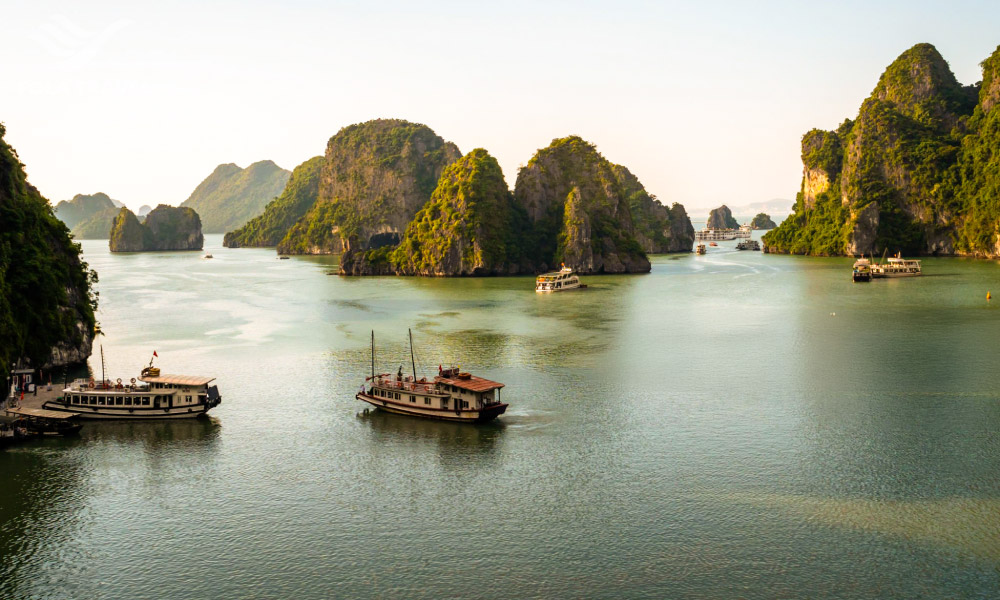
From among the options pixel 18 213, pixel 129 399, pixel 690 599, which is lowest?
pixel 690 599

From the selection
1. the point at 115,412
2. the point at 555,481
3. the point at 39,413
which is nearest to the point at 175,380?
the point at 115,412

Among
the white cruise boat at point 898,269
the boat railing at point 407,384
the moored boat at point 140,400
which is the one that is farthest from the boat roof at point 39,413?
the white cruise boat at point 898,269

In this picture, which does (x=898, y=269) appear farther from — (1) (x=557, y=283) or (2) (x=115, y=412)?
(2) (x=115, y=412)

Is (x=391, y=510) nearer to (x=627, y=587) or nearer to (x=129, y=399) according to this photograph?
(x=627, y=587)

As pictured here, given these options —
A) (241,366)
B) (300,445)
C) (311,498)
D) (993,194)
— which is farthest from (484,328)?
(993,194)

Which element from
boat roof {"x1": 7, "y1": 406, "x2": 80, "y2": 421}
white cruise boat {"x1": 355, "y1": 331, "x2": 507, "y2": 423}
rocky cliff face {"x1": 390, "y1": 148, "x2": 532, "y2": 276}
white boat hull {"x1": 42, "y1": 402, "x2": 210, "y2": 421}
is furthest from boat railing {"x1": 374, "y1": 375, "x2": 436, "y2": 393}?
rocky cliff face {"x1": 390, "y1": 148, "x2": 532, "y2": 276}

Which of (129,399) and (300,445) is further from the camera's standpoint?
(129,399)
